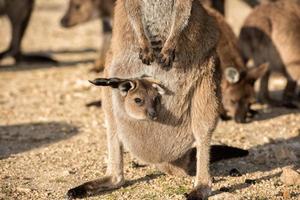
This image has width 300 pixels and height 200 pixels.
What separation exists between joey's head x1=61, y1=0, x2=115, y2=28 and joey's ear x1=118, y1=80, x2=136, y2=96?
6.07 m

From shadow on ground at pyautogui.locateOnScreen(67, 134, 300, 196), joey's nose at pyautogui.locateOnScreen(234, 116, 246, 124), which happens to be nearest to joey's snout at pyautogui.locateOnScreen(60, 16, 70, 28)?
joey's nose at pyautogui.locateOnScreen(234, 116, 246, 124)

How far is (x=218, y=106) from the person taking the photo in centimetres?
504

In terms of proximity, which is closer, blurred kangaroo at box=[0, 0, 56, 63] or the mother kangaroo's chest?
the mother kangaroo's chest

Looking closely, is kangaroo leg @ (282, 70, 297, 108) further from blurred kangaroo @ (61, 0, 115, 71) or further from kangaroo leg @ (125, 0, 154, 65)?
kangaroo leg @ (125, 0, 154, 65)

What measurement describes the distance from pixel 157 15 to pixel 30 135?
2.38m

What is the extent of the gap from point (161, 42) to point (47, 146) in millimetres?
1856

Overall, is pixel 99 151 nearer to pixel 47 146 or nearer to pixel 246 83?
pixel 47 146

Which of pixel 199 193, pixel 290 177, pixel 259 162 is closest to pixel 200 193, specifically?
pixel 199 193

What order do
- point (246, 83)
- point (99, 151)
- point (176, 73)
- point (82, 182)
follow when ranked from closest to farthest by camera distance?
point (176, 73) → point (82, 182) → point (99, 151) → point (246, 83)

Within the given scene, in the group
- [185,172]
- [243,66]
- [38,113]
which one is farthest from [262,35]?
[185,172]

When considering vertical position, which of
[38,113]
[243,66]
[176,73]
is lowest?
[38,113]

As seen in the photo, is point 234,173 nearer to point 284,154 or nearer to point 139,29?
point 284,154

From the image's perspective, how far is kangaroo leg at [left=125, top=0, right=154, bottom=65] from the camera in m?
4.81

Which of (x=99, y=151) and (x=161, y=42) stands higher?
(x=161, y=42)
